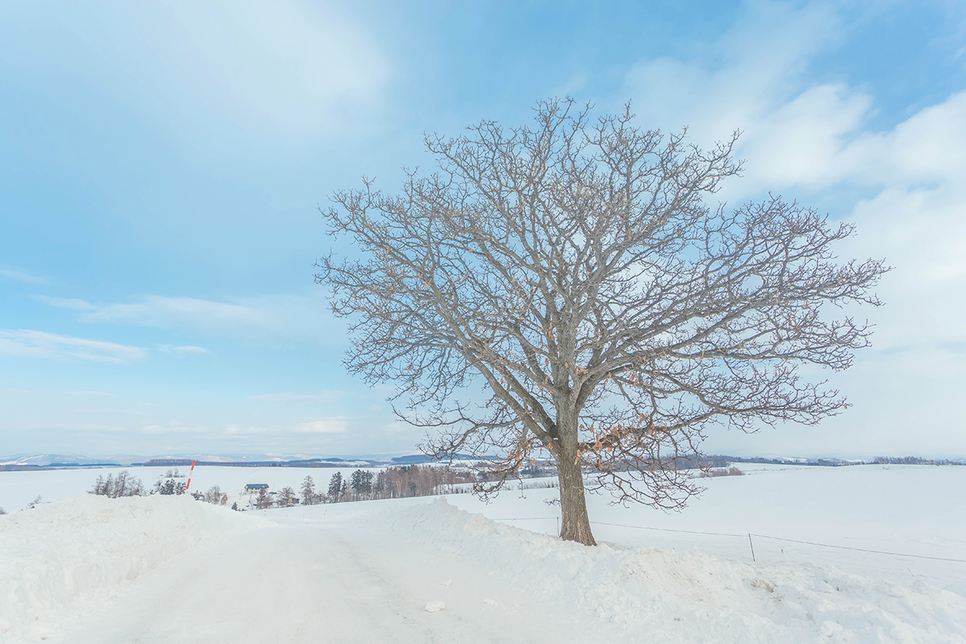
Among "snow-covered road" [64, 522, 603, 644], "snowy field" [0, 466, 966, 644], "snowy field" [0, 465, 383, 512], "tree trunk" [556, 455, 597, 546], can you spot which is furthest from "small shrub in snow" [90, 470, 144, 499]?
"tree trunk" [556, 455, 597, 546]

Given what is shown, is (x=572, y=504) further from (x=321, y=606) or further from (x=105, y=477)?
(x=105, y=477)

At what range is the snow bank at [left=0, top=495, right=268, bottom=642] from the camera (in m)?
5.02

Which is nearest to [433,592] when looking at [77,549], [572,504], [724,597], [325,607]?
[325,607]

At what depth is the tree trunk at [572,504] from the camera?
28.2 feet

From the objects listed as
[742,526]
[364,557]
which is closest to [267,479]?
Result: [742,526]

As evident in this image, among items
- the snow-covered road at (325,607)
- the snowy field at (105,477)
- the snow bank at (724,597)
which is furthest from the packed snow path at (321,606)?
the snowy field at (105,477)

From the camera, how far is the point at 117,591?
20.9 ft

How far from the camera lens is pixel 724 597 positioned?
541cm

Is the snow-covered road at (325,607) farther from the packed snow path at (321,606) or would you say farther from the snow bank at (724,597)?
the snow bank at (724,597)

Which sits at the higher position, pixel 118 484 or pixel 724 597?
pixel 724 597

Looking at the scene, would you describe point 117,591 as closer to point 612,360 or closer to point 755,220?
point 612,360

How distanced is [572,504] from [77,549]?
8688mm

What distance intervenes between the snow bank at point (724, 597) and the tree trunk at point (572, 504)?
116 centimetres

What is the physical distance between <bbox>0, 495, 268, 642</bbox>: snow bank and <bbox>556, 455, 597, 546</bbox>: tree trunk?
24.5 feet
